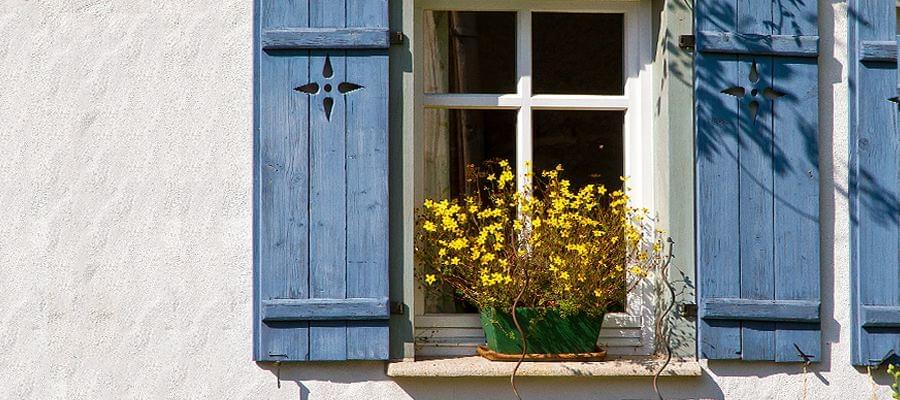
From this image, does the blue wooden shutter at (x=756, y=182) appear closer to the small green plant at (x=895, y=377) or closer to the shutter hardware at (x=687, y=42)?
the shutter hardware at (x=687, y=42)

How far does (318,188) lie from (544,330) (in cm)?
94

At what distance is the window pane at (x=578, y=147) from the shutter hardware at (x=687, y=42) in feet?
1.44

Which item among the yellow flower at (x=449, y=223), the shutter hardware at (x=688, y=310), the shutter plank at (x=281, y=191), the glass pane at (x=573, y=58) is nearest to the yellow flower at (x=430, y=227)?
the yellow flower at (x=449, y=223)

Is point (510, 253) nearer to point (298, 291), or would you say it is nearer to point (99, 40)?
point (298, 291)

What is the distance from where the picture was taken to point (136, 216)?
4.13m

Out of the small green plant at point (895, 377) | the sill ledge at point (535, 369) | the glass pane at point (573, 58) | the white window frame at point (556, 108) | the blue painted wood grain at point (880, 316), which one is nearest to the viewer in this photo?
the small green plant at point (895, 377)

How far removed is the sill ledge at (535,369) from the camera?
407 cm

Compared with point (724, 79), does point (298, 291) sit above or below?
below

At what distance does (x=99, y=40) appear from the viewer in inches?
163

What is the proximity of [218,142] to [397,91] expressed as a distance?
658 mm

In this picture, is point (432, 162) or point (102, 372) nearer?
point (102, 372)

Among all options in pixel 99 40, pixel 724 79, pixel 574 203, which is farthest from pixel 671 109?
pixel 99 40

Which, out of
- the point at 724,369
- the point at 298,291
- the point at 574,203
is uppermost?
the point at 574,203

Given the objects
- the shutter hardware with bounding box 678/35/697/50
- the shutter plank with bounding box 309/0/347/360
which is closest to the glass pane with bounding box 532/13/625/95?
the shutter hardware with bounding box 678/35/697/50
